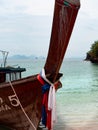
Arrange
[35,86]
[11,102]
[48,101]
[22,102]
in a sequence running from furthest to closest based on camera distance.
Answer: [11,102]
[22,102]
[35,86]
[48,101]

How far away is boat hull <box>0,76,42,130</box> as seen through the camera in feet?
30.2

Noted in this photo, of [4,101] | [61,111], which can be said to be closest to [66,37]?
[4,101]

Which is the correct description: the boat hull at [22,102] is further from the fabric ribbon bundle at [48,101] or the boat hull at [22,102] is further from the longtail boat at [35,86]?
the fabric ribbon bundle at [48,101]

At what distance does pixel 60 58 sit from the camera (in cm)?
834

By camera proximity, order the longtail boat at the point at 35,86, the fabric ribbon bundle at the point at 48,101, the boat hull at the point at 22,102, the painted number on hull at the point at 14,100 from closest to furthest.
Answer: the longtail boat at the point at 35,86 → the fabric ribbon bundle at the point at 48,101 → the boat hull at the point at 22,102 → the painted number on hull at the point at 14,100

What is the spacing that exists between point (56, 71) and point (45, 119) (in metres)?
1.11

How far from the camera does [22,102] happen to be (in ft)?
31.1

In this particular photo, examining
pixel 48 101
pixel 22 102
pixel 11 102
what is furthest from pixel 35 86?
pixel 11 102

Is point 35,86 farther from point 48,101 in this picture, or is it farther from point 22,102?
point 48,101

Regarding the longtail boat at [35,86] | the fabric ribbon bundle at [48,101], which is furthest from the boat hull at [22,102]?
the fabric ribbon bundle at [48,101]

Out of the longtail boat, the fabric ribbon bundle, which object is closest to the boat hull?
the longtail boat

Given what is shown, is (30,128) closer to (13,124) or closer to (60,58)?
(13,124)

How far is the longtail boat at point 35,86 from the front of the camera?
25.9ft

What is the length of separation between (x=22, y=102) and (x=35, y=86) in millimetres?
617
